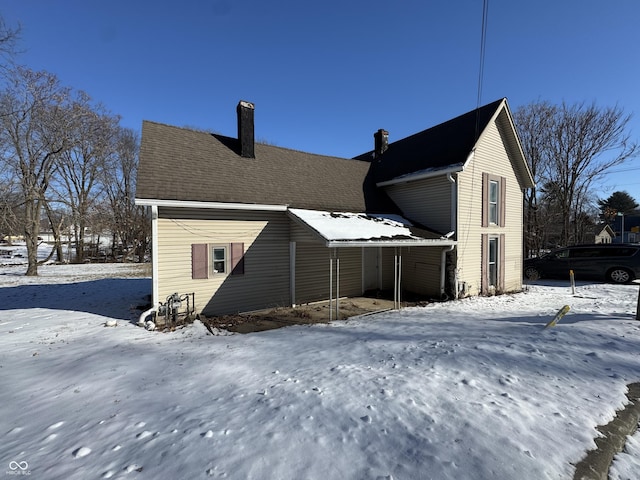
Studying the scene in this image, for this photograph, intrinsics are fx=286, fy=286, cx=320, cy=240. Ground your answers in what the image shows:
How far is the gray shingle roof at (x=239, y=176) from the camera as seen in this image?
8.52 meters

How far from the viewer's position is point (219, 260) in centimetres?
902

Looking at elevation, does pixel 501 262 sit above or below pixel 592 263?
above

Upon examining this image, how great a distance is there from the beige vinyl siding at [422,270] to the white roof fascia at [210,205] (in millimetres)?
5804

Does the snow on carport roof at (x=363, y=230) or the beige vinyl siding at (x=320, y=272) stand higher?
the snow on carport roof at (x=363, y=230)

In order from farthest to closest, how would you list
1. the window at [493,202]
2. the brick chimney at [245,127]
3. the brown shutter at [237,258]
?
the window at [493,202] → the brick chimney at [245,127] → the brown shutter at [237,258]

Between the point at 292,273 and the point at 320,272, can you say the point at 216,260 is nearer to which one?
the point at 292,273

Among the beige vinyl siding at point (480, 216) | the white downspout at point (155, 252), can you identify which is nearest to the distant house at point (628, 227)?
the beige vinyl siding at point (480, 216)

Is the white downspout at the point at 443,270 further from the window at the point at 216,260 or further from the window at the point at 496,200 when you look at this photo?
the window at the point at 216,260

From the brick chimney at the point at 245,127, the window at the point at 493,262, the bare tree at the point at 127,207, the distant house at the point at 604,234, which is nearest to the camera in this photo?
the brick chimney at the point at 245,127

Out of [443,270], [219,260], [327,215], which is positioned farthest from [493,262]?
[219,260]

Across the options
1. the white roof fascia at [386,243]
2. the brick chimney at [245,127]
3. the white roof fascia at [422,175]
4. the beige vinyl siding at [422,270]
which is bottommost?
the beige vinyl siding at [422,270]

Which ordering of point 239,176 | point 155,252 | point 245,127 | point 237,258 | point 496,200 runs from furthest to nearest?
point 496,200
point 245,127
point 239,176
point 237,258
point 155,252

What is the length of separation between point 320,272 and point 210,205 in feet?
15.3

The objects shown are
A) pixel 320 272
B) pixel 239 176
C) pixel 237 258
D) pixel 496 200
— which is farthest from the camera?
pixel 496 200
